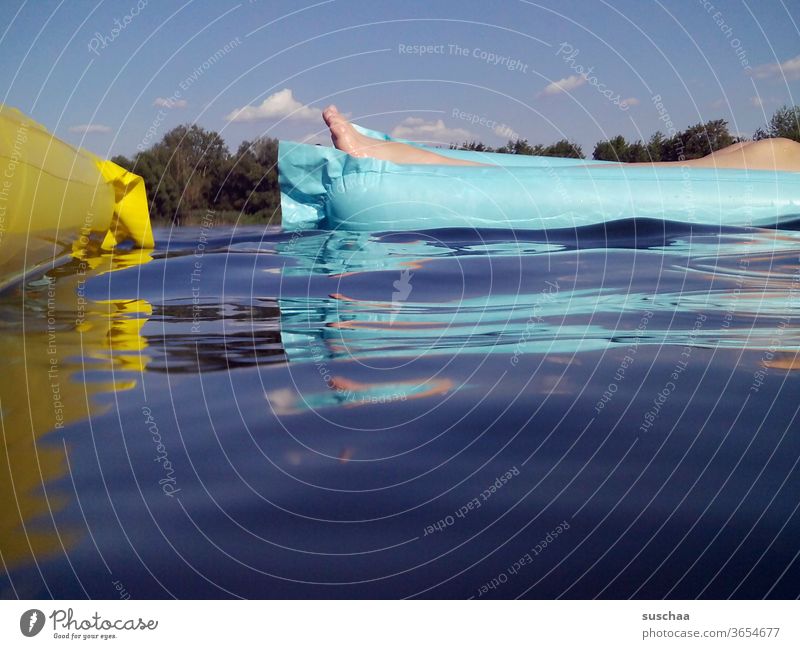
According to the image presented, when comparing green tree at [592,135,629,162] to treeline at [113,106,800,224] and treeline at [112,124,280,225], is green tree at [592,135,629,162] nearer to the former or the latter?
treeline at [113,106,800,224]

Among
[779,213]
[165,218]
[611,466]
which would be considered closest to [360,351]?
[611,466]

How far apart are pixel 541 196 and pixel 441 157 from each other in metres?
0.62

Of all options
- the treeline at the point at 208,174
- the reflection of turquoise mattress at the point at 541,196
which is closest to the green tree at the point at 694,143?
the reflection of turquoise mattress at the point at 541,196

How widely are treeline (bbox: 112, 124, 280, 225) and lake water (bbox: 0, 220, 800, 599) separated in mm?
939

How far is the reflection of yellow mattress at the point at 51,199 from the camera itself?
4.98 feet

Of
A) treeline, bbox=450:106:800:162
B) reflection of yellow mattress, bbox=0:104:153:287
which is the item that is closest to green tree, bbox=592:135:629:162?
treeline, bbox=450:106:800:162

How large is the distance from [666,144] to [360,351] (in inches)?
95.7

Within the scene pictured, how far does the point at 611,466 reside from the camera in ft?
2.26

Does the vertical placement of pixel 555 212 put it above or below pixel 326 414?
above

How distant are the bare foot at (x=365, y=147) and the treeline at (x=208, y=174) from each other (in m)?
0.21

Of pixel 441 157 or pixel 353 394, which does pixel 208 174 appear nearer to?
pixel 441 157
